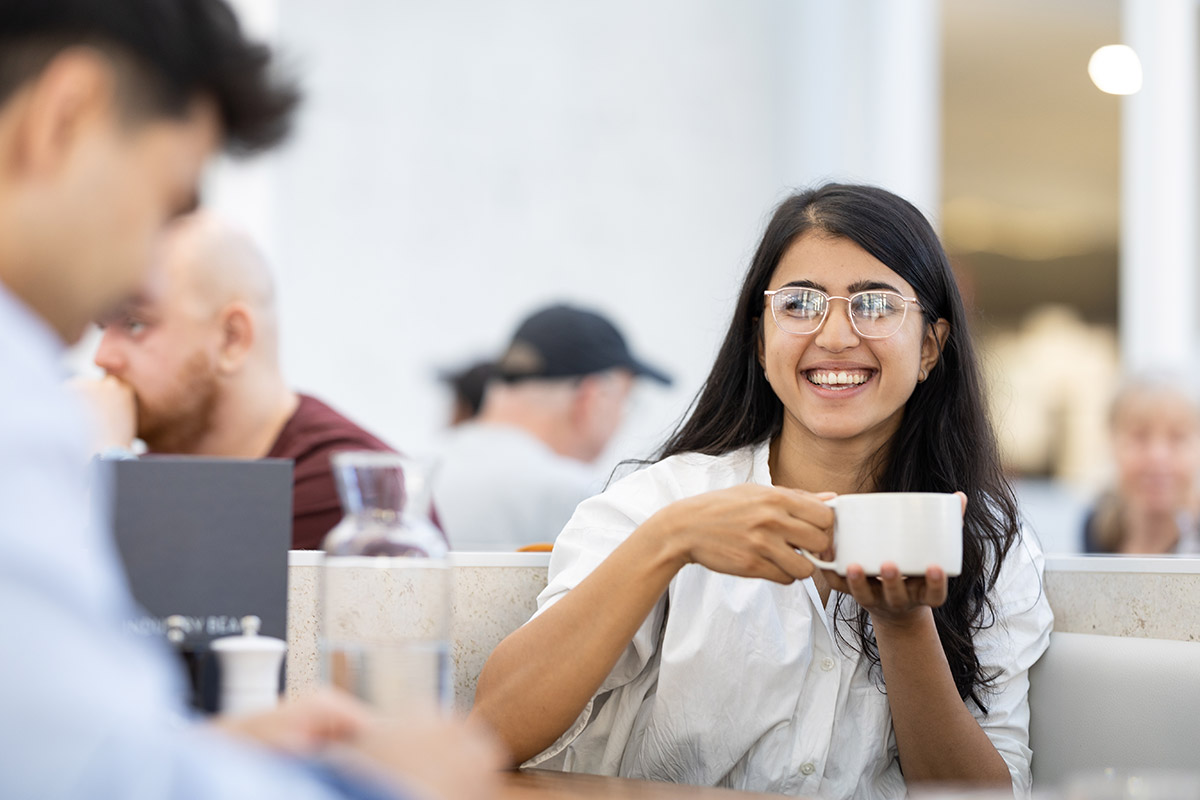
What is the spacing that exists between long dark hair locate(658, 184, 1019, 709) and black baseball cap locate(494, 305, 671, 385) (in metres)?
1.77

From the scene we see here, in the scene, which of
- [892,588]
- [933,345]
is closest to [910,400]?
[933,345]

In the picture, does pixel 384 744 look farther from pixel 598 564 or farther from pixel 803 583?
pixel 803 583

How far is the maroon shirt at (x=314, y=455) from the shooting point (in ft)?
6.35

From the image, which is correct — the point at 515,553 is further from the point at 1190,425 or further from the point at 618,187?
the point at 618,187

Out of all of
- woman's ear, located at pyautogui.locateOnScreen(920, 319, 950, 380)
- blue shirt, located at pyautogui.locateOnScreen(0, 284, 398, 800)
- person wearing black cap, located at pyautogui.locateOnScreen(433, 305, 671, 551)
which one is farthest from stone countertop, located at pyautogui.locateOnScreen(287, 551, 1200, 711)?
person wearing black cap, located at pyautogui.locateOnScreen(433, 305, 671, 551)

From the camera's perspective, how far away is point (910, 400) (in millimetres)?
1709

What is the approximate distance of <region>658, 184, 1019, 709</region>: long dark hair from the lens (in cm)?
158

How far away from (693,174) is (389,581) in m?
4.58

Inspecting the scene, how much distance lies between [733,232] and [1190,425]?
2.36 metres

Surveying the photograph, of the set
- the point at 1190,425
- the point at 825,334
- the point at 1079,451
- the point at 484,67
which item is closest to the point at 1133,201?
the point at 1079,451

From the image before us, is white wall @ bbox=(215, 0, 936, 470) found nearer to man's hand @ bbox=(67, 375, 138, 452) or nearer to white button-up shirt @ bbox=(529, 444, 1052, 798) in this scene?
man's hand @ bbox=(67, 375, 138, 452)

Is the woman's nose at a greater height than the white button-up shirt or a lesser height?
greater

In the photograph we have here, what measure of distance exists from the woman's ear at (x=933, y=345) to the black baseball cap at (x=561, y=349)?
6.21 ft

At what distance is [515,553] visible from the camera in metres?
1.57
